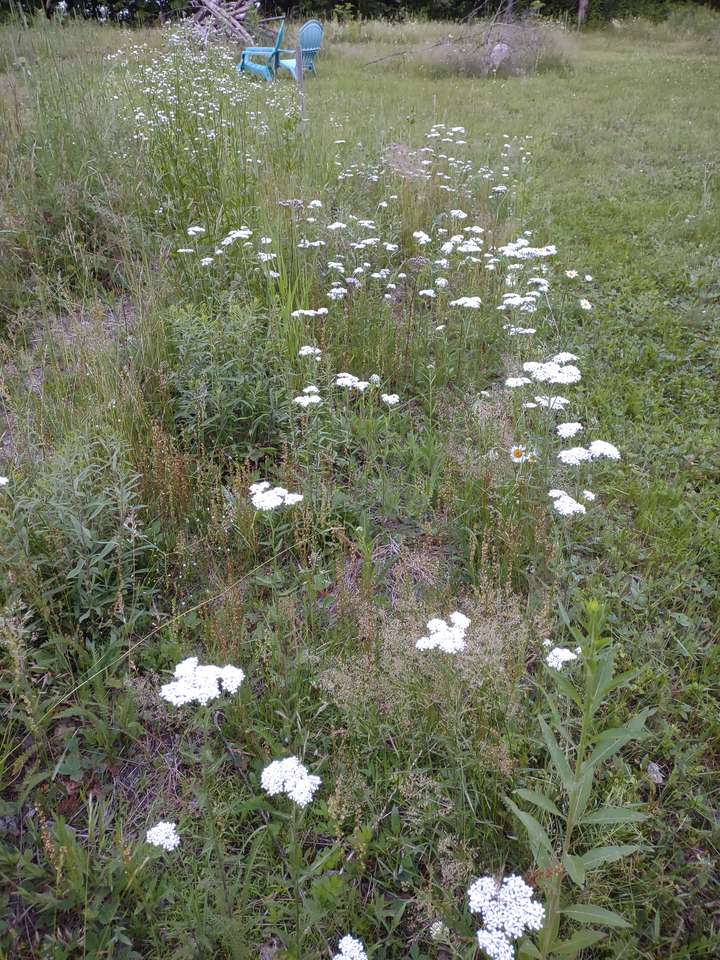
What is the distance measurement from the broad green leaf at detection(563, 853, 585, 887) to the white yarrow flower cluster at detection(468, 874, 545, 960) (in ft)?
0.35

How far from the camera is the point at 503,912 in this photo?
137 cm

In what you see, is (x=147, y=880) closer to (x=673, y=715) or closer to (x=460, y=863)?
(x=460, y=863)

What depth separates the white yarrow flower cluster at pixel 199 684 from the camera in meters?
1.48

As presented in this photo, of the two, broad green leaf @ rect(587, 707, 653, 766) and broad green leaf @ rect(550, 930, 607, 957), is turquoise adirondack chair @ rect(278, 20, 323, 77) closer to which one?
broad green leaf @ rect(587, 707, 653, 766)

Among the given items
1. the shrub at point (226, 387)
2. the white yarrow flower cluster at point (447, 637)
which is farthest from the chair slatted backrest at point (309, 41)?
the white yarrow flower cluster at point (447, 637)

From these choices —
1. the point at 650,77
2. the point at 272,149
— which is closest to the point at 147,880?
the point at 272,149

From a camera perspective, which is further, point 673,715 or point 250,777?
point 673,715

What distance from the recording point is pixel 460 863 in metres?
1.68

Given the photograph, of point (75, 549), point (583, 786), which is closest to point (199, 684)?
point (583, 786)

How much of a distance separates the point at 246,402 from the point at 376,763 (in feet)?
6.10

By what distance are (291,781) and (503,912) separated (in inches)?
20.3

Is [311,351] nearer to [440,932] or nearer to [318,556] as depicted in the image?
[318,556]

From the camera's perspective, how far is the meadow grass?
1754 millimetres

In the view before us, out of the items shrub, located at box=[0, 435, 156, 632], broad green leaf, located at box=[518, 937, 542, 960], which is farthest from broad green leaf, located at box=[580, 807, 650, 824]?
shrub, located at box=[0, 435, 156, 632]
